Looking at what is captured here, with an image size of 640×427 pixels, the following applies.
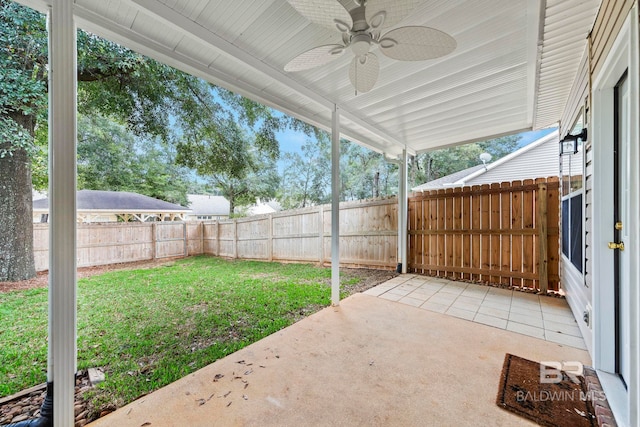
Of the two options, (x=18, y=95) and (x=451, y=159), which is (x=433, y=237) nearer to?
(x=18, y=95)

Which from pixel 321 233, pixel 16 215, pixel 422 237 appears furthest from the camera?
pixel 321 233

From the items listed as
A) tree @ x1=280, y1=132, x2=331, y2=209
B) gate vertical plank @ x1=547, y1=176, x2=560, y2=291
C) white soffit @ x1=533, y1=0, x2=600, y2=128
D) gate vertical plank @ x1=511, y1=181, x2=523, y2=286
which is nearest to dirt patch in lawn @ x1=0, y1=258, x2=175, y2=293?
tree @ x1=280, y1=132, x2=331, y2=209

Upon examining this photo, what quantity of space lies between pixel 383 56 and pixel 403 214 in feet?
11.4

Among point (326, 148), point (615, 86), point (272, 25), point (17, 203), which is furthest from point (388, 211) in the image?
point (17, 203)

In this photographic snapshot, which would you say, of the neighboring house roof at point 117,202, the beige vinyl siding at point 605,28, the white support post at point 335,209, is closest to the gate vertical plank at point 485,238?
the beige vinyl siding at point 605,28

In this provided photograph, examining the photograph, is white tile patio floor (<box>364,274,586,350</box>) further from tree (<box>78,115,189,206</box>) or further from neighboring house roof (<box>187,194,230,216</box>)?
neighboring house roof (<box>187,194,230,216</box>)

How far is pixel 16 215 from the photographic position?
309cm

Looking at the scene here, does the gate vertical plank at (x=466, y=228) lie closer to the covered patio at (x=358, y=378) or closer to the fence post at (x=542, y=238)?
the fence post at (x=542, y=238)

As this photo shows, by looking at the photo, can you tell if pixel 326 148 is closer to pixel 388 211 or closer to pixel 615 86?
pixel 388 211

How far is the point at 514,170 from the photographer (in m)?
8.56

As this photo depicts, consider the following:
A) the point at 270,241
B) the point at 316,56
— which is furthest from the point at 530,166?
the point at 316,56

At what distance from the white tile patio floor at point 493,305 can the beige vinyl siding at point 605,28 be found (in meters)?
2.35

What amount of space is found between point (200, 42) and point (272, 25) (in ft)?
1.96

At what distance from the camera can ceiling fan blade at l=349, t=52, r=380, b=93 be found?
73.9 inches
